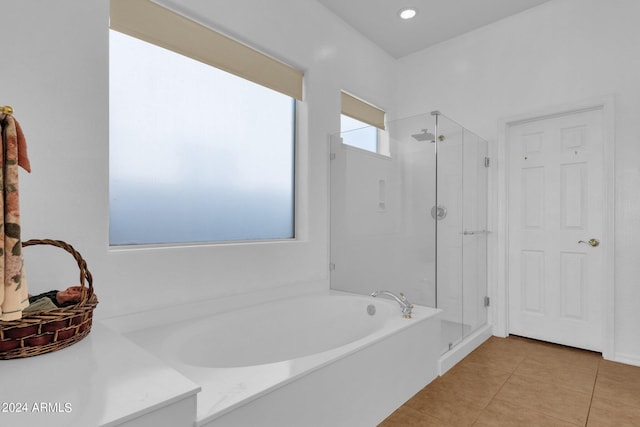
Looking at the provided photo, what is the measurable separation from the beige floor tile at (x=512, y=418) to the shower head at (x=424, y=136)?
1743mm

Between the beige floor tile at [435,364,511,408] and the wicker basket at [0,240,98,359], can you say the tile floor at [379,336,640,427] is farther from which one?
the wicker basket at [0,240,98,359]

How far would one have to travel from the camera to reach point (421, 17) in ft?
10.0

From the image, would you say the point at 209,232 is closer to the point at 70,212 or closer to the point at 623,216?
the point at 70,212

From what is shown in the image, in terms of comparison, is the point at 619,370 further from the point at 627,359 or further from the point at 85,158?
the point at 85,158

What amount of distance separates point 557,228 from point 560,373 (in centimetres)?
116

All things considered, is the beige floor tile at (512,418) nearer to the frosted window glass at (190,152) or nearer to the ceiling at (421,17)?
the frosted window glass at (190,152)

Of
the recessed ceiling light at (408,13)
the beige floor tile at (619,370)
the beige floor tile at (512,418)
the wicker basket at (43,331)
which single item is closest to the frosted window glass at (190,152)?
the wicker basket at (43,331)

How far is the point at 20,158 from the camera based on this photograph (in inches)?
38.5

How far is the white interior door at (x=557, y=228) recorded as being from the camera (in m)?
2.65

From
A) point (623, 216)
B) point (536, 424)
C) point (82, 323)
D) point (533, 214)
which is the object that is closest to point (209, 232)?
point (82, 323)

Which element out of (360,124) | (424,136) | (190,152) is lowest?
(190,152)

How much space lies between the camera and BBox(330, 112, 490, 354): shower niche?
2.50 metres

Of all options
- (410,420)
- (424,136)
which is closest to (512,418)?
(410,420)

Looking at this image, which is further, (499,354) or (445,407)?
(499,354)
